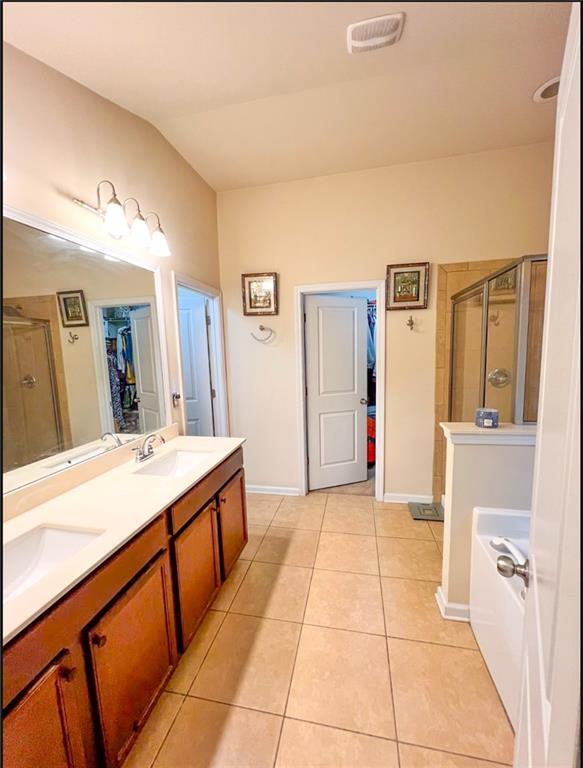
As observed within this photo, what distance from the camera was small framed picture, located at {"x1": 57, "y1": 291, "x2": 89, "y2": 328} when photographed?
1.42m

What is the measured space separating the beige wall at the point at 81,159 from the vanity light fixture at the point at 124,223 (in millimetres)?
34

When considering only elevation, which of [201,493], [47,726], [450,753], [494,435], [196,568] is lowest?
[450,753]

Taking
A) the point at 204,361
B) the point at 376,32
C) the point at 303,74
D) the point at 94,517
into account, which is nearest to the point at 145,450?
the point at 94,517

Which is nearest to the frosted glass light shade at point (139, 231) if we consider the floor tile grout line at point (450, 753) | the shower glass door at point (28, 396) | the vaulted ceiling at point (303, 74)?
the vaulted ceiling at point (303, 74)

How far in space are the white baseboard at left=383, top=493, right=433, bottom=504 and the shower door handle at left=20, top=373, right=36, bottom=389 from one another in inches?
107

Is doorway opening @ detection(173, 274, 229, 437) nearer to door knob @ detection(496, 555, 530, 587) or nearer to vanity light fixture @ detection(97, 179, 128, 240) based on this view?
vanity light fixture @ detection(97, 179, 128, 240)

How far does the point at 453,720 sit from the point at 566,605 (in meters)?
1.29

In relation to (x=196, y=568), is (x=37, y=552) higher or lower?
higher

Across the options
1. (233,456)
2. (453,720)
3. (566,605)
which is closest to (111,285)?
(233,456)

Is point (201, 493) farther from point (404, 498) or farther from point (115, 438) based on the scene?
point (404, 498)

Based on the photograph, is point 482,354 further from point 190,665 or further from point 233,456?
point 190,665

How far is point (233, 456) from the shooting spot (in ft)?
6.71

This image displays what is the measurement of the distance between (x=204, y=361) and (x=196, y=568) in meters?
1.82

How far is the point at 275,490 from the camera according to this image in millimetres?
3213
